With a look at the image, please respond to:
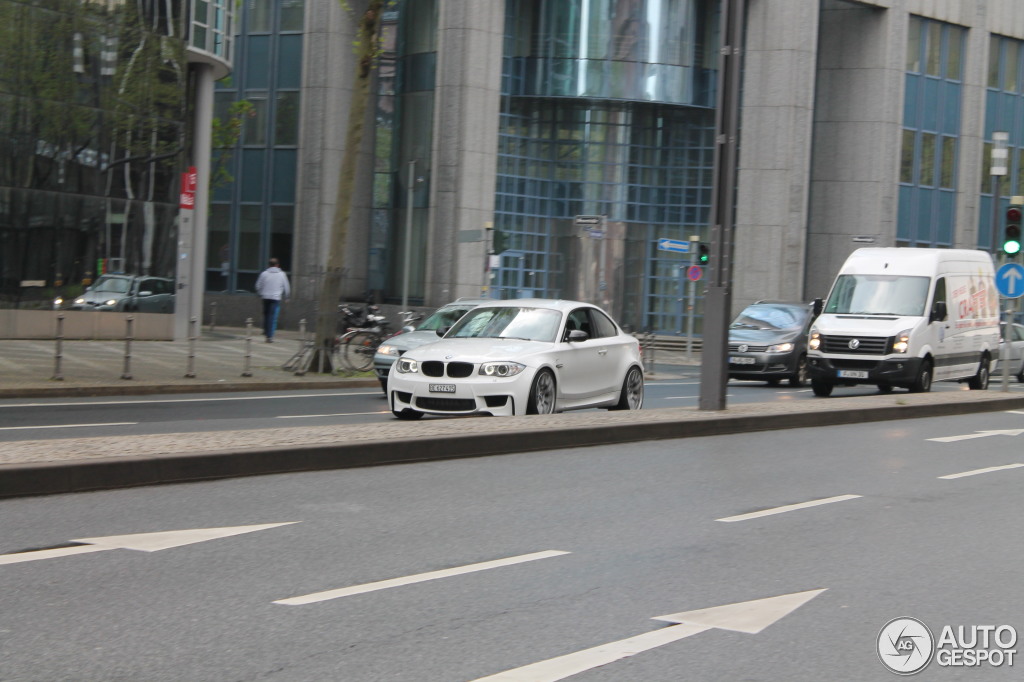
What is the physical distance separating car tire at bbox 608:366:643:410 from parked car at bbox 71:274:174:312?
14.6 meters

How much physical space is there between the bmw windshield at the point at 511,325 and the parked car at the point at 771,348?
39.5ft

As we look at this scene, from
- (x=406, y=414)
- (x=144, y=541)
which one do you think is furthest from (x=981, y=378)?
(x=144, y=541)

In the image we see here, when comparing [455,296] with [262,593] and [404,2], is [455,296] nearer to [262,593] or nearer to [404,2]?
[404,2]

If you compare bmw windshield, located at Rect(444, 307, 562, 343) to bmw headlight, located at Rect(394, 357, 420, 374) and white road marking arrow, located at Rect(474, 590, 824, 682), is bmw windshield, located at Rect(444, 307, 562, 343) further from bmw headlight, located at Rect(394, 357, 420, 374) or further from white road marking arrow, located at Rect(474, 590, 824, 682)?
white road marking arrow, located at Rect(474, 590, 824, 682)

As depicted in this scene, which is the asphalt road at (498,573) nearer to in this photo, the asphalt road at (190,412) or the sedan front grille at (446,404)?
the sedan front grille at (446,404)

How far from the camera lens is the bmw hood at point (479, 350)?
15.2 metres

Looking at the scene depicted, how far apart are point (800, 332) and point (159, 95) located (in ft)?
49.5

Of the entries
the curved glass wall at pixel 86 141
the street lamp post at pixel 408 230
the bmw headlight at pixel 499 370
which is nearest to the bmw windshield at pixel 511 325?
the bmw headlight at pixel 499 370

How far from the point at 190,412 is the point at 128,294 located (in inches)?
520

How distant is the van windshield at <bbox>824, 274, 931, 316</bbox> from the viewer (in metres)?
24.0

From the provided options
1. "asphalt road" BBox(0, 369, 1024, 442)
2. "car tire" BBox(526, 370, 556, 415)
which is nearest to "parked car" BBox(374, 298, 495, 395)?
"asphalt road" BBox(0, 369, 1024, 442)

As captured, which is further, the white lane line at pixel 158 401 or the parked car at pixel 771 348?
the parked car at pixel 771 348

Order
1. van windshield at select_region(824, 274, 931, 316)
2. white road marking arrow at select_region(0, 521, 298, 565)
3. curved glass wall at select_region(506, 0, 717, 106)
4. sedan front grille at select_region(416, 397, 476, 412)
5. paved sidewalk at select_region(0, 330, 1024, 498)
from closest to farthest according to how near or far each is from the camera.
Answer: white road marking arrow at select_region(0, 521, 298, 565) < paved sidewalk at select_region(0, 330, 1024, 498) < sedan front grille at select_region(416, 397, 476, 412) < van windshield at select_region(824, 274, 931, 316) < curved glass wall at select_region(506, 0, 717, 106)

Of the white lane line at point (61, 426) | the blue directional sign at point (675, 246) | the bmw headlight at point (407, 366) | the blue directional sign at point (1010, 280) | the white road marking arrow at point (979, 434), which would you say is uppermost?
the blue directional sign at point (675, 246)
